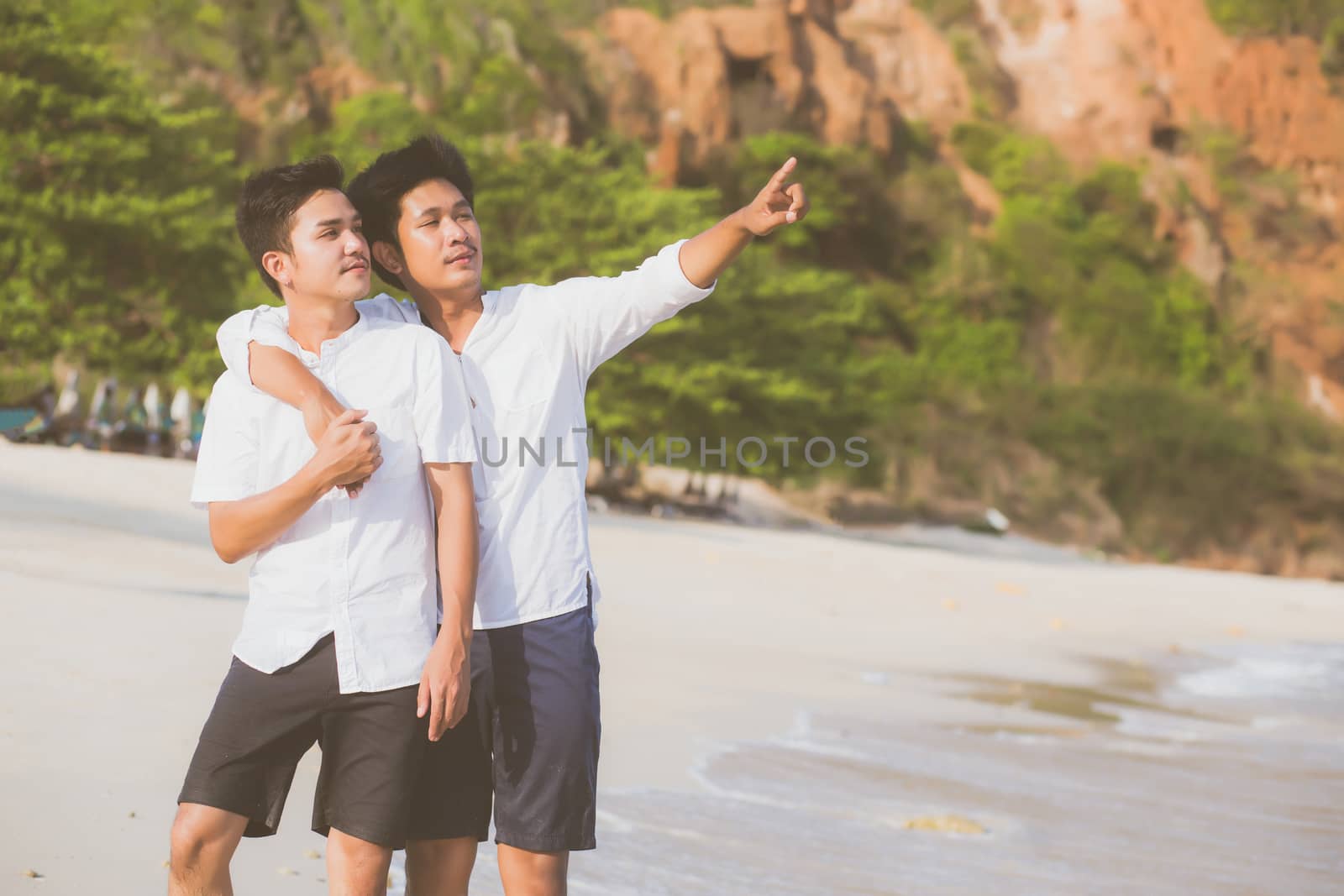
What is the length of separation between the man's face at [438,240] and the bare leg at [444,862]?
946 mm

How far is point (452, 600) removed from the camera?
2416 millimetres

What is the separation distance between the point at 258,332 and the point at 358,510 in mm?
354

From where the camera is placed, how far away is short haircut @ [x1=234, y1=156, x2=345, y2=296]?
2.55m

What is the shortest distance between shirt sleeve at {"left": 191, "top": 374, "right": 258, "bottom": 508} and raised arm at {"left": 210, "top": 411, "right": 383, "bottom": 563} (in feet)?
0.10

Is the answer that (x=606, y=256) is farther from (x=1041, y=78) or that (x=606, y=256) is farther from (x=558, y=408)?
(x=1041, y=78)

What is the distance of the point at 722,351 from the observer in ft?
76.3

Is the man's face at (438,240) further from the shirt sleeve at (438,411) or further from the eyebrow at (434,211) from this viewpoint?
the shirt sleeve at (438,411)

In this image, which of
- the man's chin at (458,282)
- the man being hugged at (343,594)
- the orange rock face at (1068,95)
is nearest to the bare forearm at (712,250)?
the man's chin at (458,282)

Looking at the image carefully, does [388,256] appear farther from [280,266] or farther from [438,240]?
[280,266]

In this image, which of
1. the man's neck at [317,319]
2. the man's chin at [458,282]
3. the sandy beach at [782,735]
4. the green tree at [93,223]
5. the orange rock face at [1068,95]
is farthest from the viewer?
the orange rock face at [1068,95]

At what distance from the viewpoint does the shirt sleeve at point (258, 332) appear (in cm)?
249

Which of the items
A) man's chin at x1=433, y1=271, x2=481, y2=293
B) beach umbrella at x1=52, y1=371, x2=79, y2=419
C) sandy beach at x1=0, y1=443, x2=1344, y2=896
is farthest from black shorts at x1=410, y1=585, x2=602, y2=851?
beach umbrella at x1=52, y1=371, x2=79, y2=419

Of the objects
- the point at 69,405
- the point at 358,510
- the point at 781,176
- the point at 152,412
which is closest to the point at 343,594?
the point at 358,510

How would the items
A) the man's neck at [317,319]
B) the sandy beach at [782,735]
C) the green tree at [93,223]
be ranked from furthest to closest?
1. the green tree at [93,223]
2. the sandy beach at [782,735]
3. the man's neck at [317,319]
